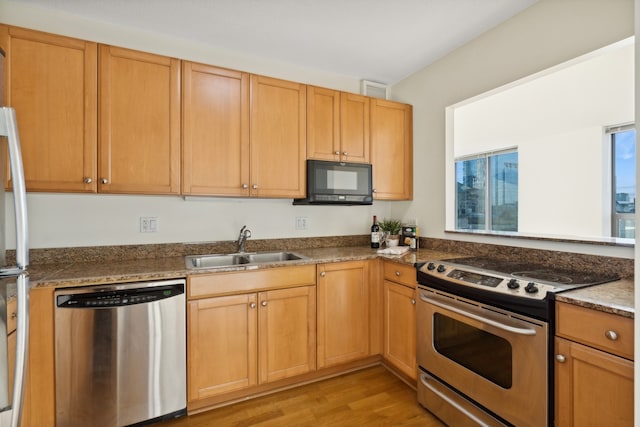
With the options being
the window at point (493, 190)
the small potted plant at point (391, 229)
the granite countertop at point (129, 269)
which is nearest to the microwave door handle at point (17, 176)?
the granite countertop at point (129, 269)

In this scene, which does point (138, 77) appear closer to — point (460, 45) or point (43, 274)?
point (43, 274)

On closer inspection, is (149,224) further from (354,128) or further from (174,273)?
(354,128)

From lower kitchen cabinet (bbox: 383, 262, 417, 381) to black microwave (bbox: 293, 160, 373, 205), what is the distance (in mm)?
643

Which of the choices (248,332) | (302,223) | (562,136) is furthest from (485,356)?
(562,136)

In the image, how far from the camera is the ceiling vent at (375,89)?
10.2ft

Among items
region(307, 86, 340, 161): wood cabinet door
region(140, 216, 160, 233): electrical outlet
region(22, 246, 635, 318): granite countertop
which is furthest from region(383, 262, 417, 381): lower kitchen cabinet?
region(140, 216, 160, 233): electrical outlet

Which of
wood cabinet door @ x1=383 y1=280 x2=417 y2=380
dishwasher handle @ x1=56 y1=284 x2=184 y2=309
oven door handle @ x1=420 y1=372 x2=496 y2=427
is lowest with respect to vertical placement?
oven door handle @ x1=420 y1=372 x2=496 y2=427

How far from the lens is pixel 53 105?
1816mm

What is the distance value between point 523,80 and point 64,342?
317 centimetres

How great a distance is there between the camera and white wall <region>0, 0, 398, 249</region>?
2.05 metres

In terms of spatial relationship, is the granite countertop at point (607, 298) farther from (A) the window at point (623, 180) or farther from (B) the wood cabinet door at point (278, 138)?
(A) the window at point (623, 180)

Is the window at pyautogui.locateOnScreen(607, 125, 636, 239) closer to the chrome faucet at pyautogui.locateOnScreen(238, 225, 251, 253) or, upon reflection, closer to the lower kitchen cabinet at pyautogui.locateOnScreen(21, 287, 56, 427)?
the chrome faucet at pyautogui.locateOnScreen(238, 225, 251, 253)

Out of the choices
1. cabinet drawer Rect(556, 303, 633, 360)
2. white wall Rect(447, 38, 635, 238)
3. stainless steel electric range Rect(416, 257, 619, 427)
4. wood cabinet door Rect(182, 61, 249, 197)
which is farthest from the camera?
white wall Rect(447, 38, 635, 238)

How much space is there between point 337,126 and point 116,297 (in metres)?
1.99
